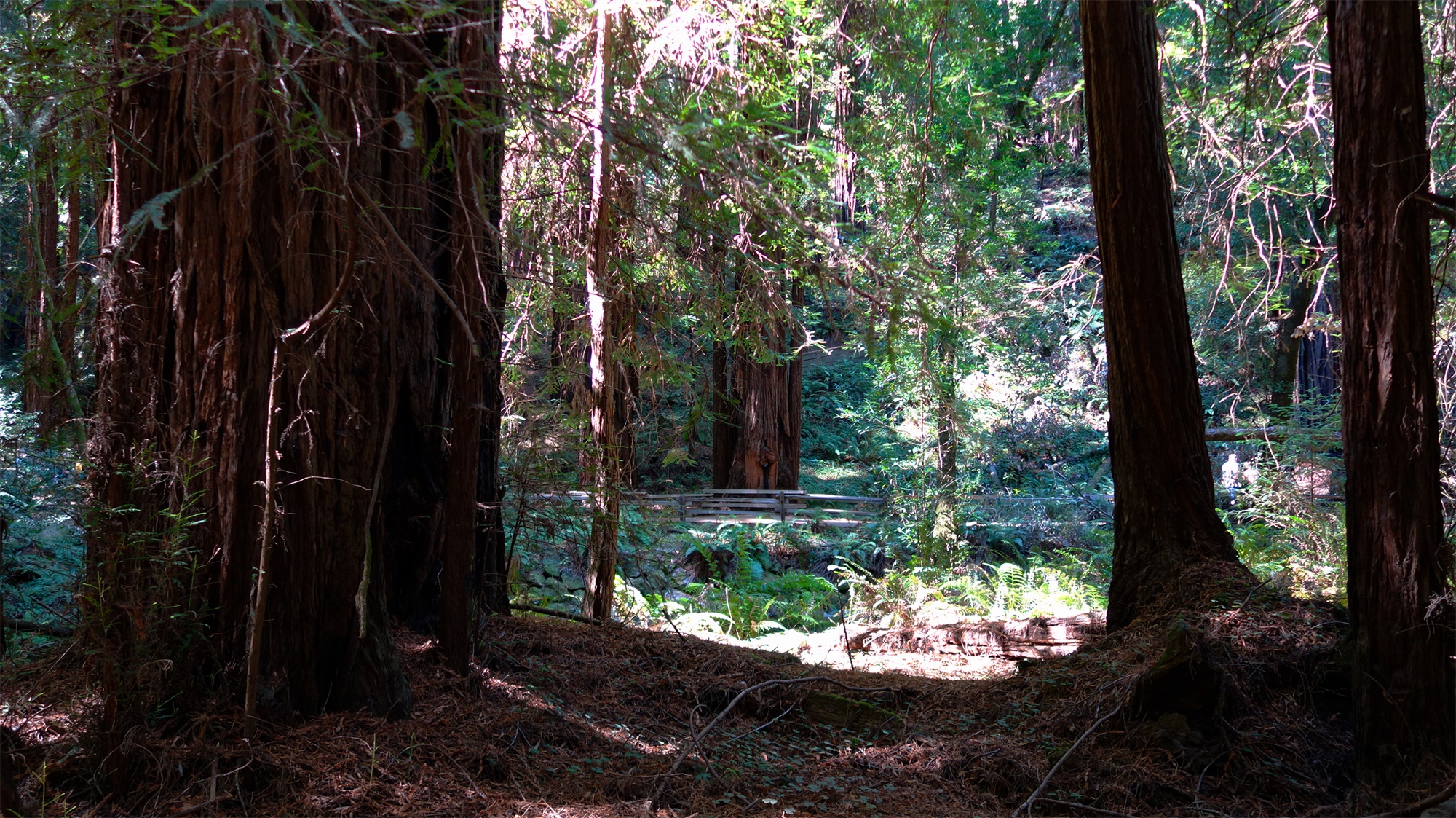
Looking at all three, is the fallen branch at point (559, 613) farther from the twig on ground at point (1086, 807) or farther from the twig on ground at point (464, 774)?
the twig on ground at point (1086, 807)

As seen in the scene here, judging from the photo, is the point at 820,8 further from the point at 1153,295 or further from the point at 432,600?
the point at 432,600

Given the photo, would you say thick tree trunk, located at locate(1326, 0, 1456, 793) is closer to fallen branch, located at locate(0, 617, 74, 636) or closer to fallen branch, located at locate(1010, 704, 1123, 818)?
fallen branch, located at locate(1010, 704, 1123, 818)

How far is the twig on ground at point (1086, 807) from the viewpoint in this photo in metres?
3.30

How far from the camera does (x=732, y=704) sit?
12.9ft

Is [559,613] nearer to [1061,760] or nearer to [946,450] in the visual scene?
[1061,760]

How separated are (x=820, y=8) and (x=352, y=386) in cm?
708

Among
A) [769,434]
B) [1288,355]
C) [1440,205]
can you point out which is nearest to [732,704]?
[1440,205]

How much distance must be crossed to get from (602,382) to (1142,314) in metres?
3.54

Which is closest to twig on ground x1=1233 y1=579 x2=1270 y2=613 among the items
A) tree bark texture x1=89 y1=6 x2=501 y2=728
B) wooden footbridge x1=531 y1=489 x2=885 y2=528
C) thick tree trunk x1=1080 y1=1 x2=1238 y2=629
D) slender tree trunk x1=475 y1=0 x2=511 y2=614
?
thick tree trunk x1=1080 y1=1 x2=1238 y2=629

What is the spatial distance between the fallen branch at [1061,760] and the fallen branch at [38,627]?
3577mm

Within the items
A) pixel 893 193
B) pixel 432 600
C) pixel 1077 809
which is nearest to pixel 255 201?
pixel 432 600

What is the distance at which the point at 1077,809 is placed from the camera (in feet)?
11.3

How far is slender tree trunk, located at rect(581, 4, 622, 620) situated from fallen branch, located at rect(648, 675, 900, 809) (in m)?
1.06

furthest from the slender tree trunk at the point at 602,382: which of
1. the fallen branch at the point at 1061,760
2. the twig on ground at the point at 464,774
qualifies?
the fallen branch at the point at 1061,760
